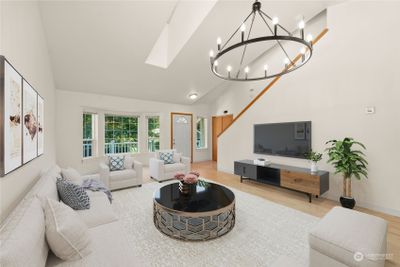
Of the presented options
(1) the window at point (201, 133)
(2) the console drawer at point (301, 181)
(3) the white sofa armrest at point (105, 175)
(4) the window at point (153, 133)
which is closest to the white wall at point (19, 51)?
(3) the white sofa armrest at point (105, 175)

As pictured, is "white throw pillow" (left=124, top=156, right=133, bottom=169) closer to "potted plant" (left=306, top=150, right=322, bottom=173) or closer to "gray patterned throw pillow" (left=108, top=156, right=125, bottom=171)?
"gray patterned throw pillow" (left=108, top=156, right=125, bottom=171)

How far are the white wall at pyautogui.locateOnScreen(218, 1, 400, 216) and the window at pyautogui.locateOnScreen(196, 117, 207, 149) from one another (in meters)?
4.23

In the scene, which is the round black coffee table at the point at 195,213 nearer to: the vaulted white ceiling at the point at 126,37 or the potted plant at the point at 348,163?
the potted plant at the point at 348,163

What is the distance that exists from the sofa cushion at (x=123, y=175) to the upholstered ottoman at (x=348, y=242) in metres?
3.43

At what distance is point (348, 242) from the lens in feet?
4.57

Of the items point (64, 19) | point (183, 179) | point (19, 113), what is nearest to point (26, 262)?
point (19, 113)

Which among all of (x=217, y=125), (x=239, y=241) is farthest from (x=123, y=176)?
(x=217, y=125)

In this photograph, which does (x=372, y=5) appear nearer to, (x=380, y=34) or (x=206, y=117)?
(x=380, y=34)

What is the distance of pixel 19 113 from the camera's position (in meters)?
1.63

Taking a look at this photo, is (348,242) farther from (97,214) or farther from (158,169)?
(158,169)

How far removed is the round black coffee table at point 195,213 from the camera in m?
2.08

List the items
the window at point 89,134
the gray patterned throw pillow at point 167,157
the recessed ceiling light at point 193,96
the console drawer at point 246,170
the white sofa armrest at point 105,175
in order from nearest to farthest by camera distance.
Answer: the white sofa armrest at point 105,175
the console drawer at point 246,170
the gray patterned throw pillow at point 167,157
the window at point 89,134
the recessed ceiling light at point 193,96

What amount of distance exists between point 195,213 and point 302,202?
2285 mm

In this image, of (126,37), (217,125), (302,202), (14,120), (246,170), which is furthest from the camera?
(217,125)
